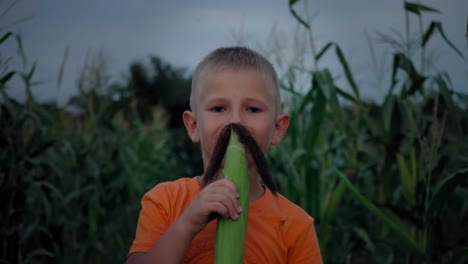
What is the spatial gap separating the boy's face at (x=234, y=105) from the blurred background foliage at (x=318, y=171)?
3.50ft

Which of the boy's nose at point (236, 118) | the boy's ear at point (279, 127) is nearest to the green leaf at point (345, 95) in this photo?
the boy's ear at point (279, 127)

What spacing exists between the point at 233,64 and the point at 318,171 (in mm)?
2323

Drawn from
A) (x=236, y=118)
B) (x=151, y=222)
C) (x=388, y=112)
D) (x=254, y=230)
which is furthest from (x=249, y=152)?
(x=388, y=112)

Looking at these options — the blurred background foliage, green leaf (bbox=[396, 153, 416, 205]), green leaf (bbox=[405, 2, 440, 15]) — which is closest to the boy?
the blurred background foliage

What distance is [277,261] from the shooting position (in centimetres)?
168

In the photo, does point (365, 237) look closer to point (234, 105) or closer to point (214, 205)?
point (234, 105)

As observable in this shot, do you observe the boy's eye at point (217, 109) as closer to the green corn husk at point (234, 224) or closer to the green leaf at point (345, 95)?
the green corn husk at point (234, 224)

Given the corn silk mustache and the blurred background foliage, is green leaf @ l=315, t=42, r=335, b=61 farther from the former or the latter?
the corn silk mustache

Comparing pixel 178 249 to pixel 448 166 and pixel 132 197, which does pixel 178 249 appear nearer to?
pixel 448 166

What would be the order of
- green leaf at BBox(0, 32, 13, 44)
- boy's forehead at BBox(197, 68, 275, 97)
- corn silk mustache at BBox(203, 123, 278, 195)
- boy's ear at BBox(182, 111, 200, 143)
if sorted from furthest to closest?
green leaf at BBox(0, 32, 13, 44)
boy's ear at BBox(182, 111, 200, 143)
boy's forehead at BBox(197, 68, 275, 97)
corn silk mustache at BBox(203, 123, 278, 195)

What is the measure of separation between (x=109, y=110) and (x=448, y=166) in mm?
3101

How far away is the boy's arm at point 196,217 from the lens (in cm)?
128

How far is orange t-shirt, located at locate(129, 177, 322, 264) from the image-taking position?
1.66m

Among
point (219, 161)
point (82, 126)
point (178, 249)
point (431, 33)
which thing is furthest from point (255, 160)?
point (82, 126)
